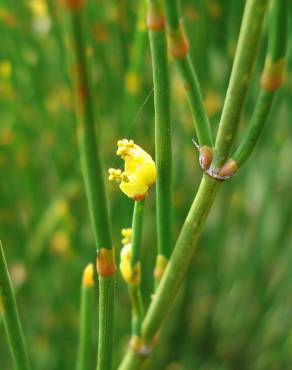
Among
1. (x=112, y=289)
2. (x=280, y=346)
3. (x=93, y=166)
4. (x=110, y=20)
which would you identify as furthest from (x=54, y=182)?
(x=93, y=166)

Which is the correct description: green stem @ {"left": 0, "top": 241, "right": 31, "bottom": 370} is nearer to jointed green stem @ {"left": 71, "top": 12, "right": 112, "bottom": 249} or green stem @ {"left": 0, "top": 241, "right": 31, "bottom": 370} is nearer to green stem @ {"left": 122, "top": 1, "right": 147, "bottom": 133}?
jointed green stem @ {"left": 71, "top": 12, "right": 112, "bottom": 249}

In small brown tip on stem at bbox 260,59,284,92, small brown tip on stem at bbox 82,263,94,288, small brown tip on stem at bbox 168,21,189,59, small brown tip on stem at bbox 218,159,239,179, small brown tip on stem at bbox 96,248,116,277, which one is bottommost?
small brown tip on stem at bbox 82,263,94,288

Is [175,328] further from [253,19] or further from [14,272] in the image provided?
[253,19]

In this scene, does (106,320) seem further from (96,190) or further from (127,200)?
(127,200)

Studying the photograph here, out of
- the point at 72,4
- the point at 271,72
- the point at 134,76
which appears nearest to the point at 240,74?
the point at 271,72

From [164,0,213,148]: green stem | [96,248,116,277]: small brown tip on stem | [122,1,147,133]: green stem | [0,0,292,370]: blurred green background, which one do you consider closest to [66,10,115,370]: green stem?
[96,248,116,277]: small brown tip on stem
